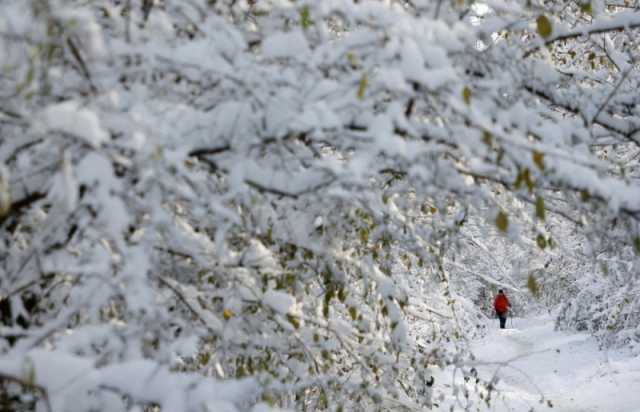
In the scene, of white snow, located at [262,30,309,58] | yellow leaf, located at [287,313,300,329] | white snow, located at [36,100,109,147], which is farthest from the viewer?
yellow leaf, located at [287,313,300,329]

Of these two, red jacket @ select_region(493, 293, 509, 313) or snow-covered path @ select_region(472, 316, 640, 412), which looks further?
red jacket @ select_region(493, 293, 509, 313)

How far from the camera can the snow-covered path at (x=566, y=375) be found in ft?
35.5

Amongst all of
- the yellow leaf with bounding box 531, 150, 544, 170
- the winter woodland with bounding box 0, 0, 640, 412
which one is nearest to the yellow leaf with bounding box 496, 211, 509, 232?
the winter woodland with bounding box 0, 0, 640, 412

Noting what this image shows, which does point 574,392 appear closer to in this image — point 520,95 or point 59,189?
point 520,95

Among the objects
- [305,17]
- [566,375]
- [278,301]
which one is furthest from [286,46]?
[566,375]

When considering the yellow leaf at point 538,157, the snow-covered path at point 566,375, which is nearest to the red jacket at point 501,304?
the snow-covered path at point 566,375

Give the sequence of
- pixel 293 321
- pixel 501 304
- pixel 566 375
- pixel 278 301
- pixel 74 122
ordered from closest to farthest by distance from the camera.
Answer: pixel 74 122 → pixel 278 301 → pixel 293 321 → pixel 566 375 → pixel 501 304

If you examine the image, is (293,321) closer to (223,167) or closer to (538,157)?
(223,167)

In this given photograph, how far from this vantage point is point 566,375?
14.7 metres

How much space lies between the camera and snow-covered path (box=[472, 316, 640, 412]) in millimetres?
10828

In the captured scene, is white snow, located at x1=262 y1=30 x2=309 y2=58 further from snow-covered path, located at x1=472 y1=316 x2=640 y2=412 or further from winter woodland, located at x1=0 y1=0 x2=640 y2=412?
snow-covered path, located at x1=472 y1=316 x2=640 y2=412

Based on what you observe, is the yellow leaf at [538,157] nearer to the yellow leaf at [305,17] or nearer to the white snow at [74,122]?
the yellow leaf at [305,17]

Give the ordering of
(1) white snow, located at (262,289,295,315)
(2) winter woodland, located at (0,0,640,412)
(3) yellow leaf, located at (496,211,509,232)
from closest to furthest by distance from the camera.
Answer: (2) winter woodland, located at (0,0,640,412) → (3) yellow leaf, located at (496,211,509,232) → (1) white snow, located at (262,289,295,315)

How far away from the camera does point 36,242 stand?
249 cm
